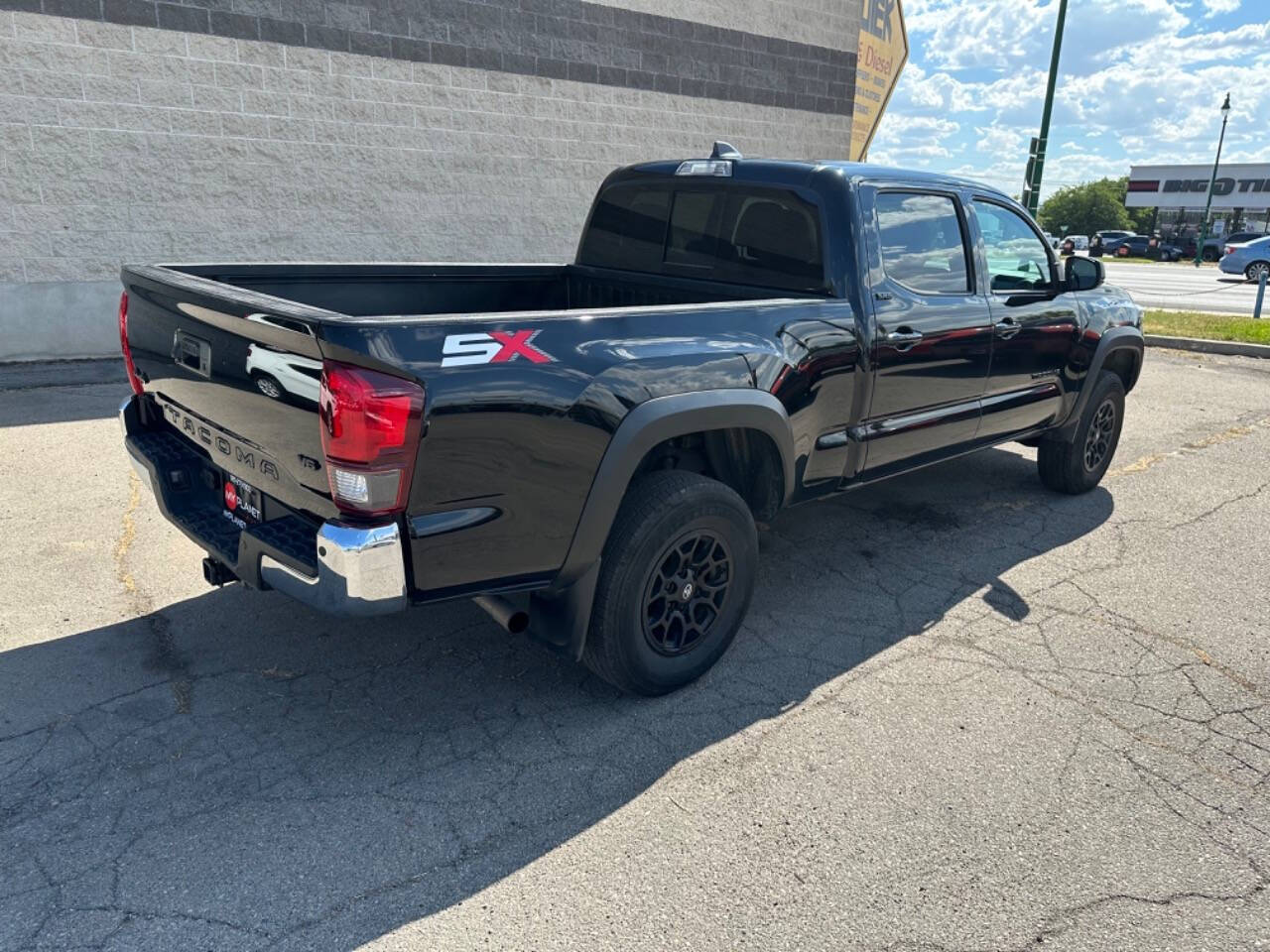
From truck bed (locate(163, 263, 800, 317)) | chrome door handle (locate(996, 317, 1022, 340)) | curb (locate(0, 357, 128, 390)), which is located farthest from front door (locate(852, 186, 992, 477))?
curb (locate(0, 357, 128, 390))

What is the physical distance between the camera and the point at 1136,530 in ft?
18.1

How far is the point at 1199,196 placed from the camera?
71250 millimetres

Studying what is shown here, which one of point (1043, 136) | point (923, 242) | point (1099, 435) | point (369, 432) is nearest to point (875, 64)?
point (1043, 136)

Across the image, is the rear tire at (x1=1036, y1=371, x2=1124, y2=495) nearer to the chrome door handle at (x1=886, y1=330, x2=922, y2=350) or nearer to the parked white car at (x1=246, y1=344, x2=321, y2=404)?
the chrome door handle at (x1=886, y1=330, x2=922, y2=350)

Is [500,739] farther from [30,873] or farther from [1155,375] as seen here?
[1155,375]

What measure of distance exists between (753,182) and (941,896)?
3.03 meters

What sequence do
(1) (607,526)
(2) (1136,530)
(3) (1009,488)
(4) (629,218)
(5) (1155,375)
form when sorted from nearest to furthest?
(1) (607,526), (4) (629,218), (2) (1136,530), (3) (1009,488), (5) (1155,375)

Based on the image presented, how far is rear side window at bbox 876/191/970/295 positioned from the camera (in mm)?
4188

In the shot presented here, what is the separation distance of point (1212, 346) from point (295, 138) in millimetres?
11478

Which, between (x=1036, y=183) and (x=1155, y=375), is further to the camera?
(x=1036, y=183)

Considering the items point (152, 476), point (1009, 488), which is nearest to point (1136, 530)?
point (1009, 488)

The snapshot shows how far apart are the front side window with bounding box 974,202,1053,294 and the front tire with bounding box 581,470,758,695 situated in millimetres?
2304

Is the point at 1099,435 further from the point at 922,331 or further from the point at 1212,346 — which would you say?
the point at 1212,346

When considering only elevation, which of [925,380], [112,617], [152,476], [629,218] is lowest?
[112,617]
